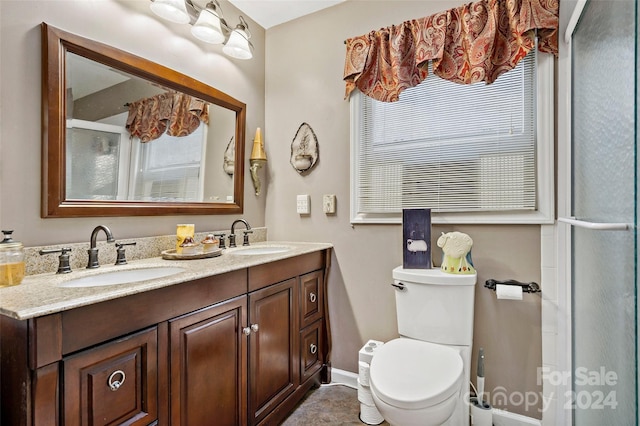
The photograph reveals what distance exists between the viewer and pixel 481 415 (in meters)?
1.55

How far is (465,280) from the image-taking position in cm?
151

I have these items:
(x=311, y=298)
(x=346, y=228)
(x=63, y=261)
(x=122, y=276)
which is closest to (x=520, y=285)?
(x=346, y=228)

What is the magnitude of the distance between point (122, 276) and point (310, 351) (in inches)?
44.4

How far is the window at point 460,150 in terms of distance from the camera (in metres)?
1.57

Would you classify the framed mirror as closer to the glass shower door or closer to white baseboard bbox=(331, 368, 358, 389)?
white baseboard bbox=(331, 368, 358, 389)

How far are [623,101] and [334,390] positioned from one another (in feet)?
6.41

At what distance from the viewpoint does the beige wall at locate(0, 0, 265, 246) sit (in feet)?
3.70

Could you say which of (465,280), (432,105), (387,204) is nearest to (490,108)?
(432,105)

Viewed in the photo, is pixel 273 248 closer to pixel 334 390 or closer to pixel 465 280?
pixel 334 390

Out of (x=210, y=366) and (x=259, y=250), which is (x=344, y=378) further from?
(x=210, y=366)

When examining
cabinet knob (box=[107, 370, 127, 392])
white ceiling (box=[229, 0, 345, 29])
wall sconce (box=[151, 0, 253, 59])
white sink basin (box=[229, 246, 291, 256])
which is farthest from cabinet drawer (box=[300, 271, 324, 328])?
white ceiling (box=[229, 0, 345, 29])

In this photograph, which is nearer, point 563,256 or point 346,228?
point 563,256

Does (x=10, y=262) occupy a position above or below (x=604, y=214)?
below

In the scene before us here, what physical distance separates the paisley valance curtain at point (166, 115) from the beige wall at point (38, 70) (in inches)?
6.6
